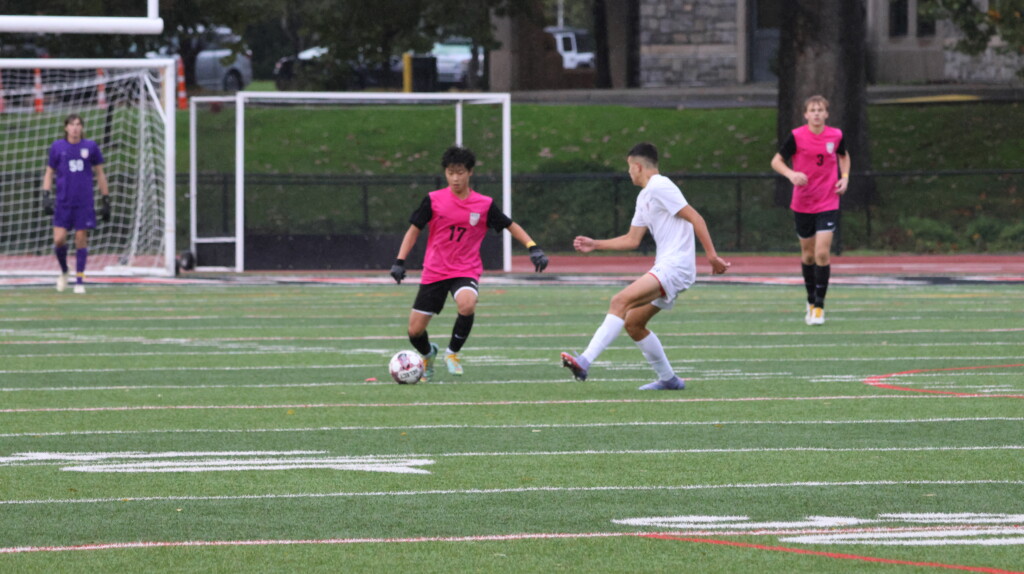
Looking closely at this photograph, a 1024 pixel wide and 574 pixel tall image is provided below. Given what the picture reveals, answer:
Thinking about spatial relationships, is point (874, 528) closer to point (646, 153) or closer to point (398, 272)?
point (646, 153)

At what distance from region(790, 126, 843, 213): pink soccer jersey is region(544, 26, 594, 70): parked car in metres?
42.5

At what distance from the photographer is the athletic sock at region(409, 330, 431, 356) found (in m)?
12.4

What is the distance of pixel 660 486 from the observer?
309 inches

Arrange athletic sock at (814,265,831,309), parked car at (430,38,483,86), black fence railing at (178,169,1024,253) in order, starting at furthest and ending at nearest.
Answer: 1. parked car at (430,38,483,86)
2. black fence railing at (178,169,1024,253)
3. athletic sock at (814,265,831,309)

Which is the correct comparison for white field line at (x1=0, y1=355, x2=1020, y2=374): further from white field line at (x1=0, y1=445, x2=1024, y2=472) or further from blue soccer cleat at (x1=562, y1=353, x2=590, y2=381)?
white field line at (x1=0, y1=445, x2=1024, y2=472)

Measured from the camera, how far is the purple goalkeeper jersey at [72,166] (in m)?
20.5

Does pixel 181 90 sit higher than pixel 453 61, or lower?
lower

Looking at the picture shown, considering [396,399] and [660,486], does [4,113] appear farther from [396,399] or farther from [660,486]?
[660,486]

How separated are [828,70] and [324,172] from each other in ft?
35.3

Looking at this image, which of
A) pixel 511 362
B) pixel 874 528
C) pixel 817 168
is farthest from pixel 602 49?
pixel 874 528

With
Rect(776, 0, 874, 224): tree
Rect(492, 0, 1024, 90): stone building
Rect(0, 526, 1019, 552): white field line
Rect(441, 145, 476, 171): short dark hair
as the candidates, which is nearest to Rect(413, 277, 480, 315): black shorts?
Rect(441, 145, 476, 171): short dark hair

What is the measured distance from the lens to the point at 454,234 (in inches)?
487

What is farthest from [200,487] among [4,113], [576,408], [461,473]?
[4,113]

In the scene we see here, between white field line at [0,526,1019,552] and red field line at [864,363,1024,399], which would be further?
red field line at [864,363,1024,399]
